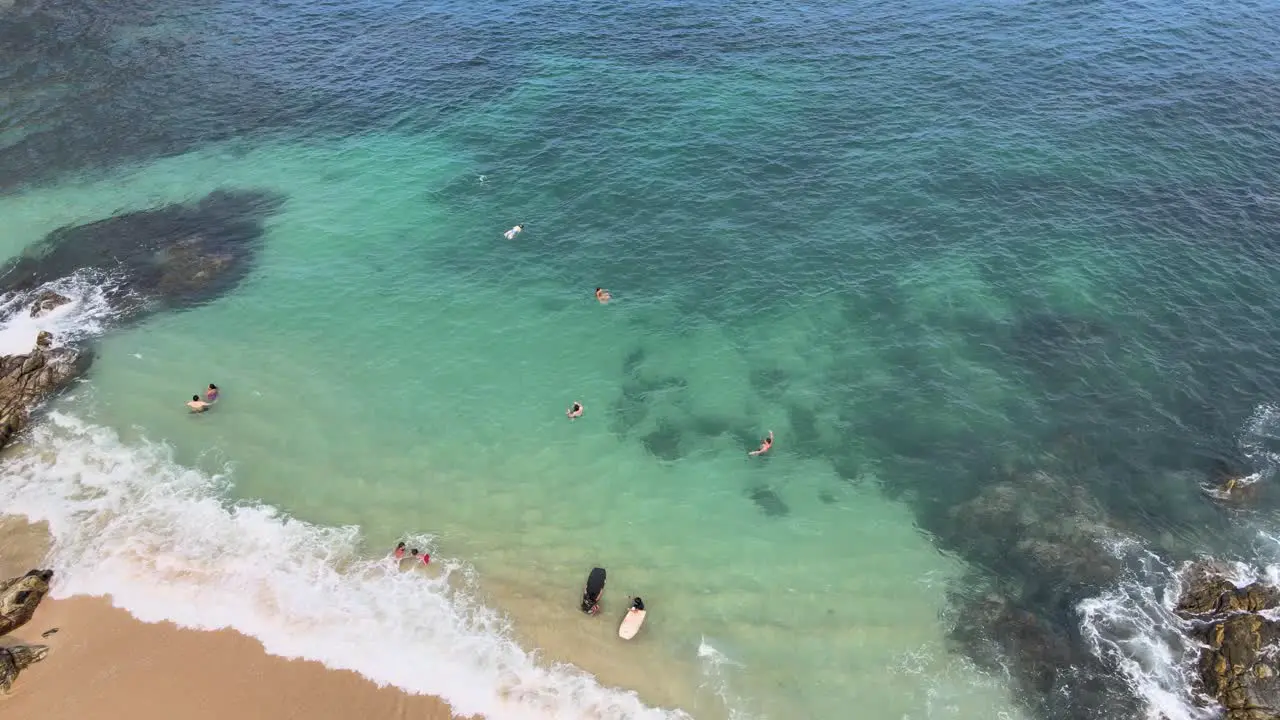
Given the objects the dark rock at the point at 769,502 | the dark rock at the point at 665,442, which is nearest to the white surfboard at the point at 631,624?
the dark rock at the point at 769,502

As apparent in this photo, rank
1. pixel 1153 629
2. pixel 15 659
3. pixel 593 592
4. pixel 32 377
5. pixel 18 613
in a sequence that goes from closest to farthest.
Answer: pixel 15 659, pixel 18 613, pixel 1153 629, pixel 593 592, pixel 32 377

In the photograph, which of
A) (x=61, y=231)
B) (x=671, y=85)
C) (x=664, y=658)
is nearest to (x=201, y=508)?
(x=664, y=658)

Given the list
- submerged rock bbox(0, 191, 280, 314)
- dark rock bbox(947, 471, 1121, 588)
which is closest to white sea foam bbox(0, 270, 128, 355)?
submerged rock bbox(0, 191, 280, 314)

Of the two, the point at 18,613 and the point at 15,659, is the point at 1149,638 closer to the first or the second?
the point at 15,659

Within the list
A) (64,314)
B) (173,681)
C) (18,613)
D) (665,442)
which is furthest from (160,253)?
(665,442)

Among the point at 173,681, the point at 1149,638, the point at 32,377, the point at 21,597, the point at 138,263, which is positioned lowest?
the point at 1149,638
